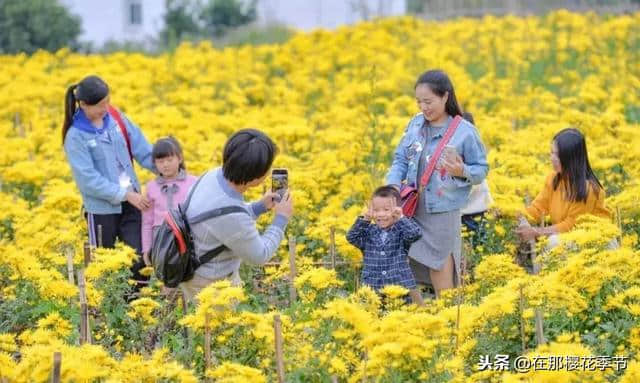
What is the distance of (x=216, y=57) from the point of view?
17.1m

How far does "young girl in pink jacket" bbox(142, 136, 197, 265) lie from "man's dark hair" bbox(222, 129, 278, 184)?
5.71 ft

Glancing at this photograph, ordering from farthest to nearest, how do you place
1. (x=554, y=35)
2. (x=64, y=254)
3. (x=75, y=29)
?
1. (x=75, y=29)
2. (x=554, y=35)
3. (x=64, y=254)

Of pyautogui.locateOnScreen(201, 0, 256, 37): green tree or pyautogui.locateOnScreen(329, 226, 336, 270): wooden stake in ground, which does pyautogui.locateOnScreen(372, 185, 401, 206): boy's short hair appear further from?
pyautogui.locateOnScreen(201, 0, 256, 37): green tree

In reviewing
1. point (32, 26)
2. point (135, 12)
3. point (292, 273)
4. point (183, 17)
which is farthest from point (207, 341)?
point (135, 12)

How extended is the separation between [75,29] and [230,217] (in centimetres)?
1934

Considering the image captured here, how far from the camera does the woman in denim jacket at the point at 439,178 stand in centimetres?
618

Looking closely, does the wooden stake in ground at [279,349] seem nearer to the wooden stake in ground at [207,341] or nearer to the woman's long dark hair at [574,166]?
the wooden stake in ground at [207,341]

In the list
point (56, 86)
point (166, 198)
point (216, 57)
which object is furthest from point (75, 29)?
point (166, 198)

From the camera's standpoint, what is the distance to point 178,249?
5379 mm

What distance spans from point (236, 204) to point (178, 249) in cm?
37

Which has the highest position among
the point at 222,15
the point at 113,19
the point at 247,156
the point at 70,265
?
the point at 247,156

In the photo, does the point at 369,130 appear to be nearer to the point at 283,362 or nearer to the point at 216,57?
the point at 283,362

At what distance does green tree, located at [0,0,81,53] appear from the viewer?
22.1 m

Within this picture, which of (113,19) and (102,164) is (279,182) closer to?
(102,164)
